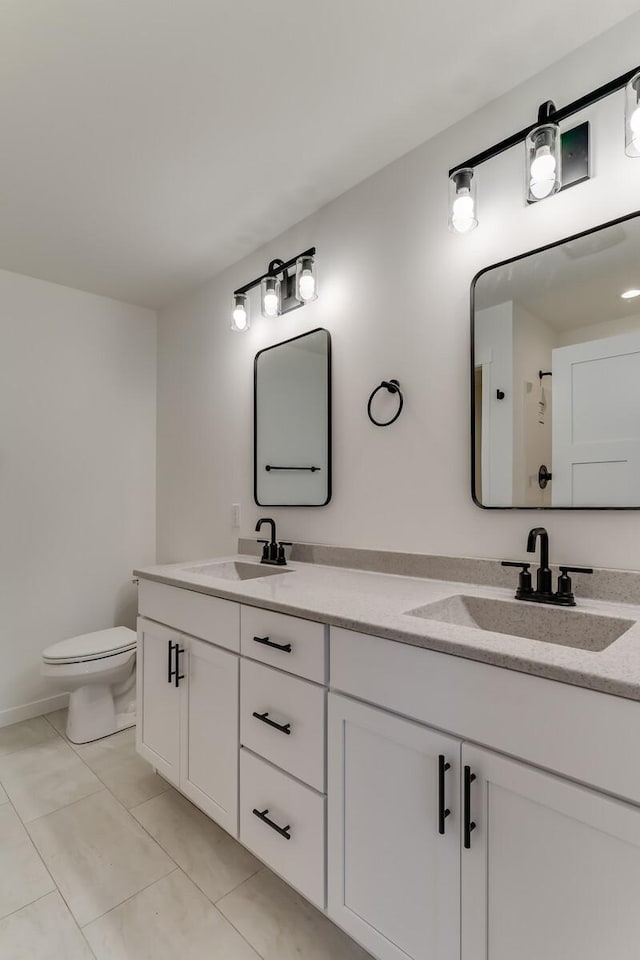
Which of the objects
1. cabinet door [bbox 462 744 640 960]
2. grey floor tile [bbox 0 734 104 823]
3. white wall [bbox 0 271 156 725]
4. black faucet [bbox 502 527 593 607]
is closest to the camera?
Answer: cabinet door [bbox 462 744 640 960]

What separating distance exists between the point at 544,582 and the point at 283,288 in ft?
5.29

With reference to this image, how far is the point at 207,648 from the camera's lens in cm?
156

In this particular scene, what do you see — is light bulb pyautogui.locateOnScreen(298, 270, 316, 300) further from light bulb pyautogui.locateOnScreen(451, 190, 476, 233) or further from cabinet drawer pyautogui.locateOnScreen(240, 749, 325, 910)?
cabinet drawer pyautogui.locateOnScreen(240, 749, 325, 910)

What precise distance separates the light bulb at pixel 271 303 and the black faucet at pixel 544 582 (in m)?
1.40

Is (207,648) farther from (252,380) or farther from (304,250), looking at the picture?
(304,250)

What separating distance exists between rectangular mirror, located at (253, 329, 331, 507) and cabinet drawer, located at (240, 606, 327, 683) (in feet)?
Result: 2.30

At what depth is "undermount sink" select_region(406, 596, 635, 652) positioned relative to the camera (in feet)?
3.57

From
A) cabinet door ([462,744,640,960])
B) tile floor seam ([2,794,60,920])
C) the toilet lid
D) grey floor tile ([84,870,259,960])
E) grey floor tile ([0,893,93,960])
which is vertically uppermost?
cabinet door ([462,744,640,960])

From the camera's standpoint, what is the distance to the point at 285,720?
50.0 inches

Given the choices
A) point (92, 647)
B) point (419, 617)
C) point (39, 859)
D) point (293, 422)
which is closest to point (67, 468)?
point (92, 647)

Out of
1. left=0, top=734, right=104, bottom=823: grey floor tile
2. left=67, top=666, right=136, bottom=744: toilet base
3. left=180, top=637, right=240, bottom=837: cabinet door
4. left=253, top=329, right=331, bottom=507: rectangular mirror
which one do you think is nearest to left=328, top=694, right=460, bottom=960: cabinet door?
left=180, top=637, right=240, bottom=837: cabinet door

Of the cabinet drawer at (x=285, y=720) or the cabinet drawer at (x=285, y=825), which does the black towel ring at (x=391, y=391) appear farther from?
the cabinet drawer at (x=285, y=825)

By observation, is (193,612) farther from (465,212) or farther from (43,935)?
(465,212)

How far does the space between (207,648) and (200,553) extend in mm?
1157
